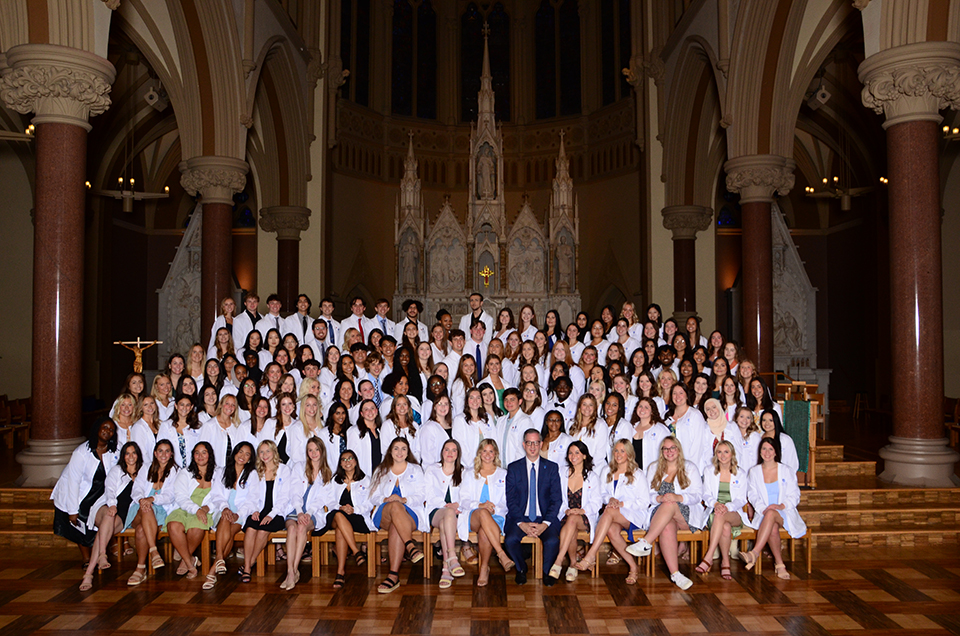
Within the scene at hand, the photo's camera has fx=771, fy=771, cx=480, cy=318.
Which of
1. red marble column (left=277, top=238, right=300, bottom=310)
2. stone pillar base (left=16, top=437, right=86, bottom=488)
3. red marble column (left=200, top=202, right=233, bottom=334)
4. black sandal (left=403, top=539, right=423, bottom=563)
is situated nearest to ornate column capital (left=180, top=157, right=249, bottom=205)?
red marble column (left=200, top=202, right=233, bottom=334)

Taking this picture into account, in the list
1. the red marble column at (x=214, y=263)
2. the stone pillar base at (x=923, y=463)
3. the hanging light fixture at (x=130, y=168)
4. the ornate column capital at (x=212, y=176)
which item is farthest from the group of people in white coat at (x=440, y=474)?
the hanging light fixture at (x=130, y=168)

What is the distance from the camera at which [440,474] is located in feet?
19.6

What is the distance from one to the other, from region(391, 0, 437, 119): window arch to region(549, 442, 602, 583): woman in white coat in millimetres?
15915

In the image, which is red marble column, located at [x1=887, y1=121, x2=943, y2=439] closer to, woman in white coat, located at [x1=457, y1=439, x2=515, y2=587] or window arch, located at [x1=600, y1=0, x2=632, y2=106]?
woman in white coat, located at [x1=457, y1=439, x2=515, y2=587]

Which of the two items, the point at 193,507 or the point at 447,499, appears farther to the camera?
the point at 447,499

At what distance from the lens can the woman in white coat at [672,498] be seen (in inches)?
220

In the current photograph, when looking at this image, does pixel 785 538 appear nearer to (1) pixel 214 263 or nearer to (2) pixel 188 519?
(2) pixel 188 519

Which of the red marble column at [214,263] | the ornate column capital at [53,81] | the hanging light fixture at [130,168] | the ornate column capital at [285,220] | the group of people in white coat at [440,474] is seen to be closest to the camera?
the group of people in white coat at [440,474]

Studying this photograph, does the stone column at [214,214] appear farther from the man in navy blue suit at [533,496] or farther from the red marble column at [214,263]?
the man in navy blue suit at [533,496]

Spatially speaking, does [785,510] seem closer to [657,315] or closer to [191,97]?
[657,315]

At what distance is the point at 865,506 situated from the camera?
693 cm

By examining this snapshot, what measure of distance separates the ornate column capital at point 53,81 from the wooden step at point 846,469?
25.8 ft

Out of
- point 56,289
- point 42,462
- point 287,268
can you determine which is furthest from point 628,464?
point 287,268

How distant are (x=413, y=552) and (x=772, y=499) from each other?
2712 millimetres
